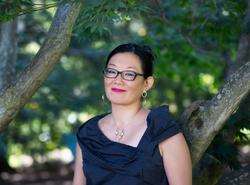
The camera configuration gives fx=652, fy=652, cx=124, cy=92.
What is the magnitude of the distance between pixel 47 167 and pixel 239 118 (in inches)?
401

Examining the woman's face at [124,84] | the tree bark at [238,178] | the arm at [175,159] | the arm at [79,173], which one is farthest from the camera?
the tree bark at [238,178]

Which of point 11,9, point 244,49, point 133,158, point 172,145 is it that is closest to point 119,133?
point 133,158

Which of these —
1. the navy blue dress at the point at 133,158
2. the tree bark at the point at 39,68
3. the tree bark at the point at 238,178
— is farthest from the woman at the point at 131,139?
the tree bark at the point at 238,178

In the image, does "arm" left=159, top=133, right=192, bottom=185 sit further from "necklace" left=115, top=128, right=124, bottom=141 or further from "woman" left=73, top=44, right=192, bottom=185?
"necklace" left=115, top=128, right=124, bottom=141

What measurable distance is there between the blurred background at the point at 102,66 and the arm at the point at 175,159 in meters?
0.61

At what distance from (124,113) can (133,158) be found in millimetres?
277

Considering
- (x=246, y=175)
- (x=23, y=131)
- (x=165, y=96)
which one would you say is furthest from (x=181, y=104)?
(x=246, y=175)

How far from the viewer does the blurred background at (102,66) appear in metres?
3.51

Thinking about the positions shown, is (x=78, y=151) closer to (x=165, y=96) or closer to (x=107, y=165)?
(x=107, y=165)

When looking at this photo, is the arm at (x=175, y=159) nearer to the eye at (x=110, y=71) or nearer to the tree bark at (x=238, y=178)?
the eye at (x=110, y=71)

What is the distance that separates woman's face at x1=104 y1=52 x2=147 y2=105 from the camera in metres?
3.02

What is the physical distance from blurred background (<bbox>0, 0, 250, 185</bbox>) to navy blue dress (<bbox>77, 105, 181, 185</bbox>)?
53cm

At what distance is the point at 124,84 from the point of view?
3.02 meters

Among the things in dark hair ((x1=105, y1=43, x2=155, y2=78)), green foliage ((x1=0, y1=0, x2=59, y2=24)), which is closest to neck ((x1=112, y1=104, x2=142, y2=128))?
dark hair ((x1=105, y1=43, x2=155, y2=78))
